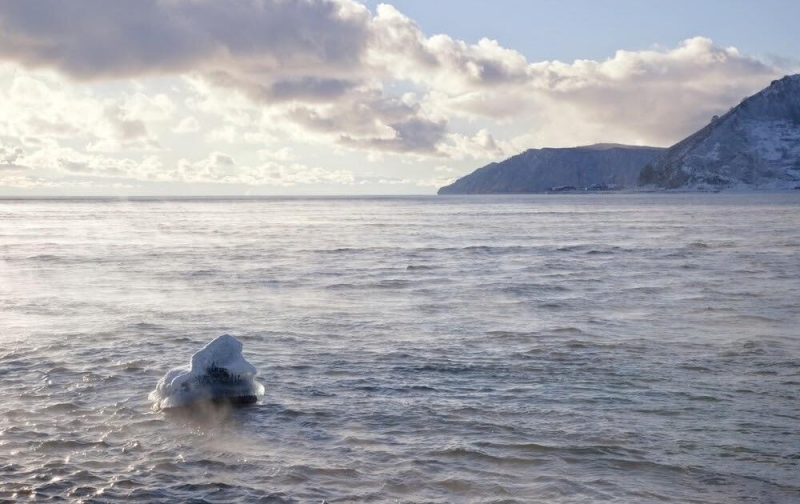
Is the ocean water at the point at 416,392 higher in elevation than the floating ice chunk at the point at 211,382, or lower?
lower

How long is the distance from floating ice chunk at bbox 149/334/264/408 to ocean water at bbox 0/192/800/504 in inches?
15.0

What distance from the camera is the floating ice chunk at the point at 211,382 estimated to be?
1387 cm

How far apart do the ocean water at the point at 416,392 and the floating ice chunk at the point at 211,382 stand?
0.38m

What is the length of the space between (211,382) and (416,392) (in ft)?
12.6

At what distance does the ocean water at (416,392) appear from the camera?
33.6 feet

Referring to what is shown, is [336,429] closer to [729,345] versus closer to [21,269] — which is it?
[729,345]

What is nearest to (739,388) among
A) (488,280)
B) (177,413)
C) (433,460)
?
(433,460)

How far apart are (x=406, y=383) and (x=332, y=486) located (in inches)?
210

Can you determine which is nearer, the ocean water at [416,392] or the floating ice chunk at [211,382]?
the ocean water at [416,392]

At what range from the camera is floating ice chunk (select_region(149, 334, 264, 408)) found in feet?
45.5

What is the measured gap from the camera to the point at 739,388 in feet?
48.4

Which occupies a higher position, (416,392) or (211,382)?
(211,382)

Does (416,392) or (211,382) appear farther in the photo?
(416,392)

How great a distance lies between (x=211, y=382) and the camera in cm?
1416
